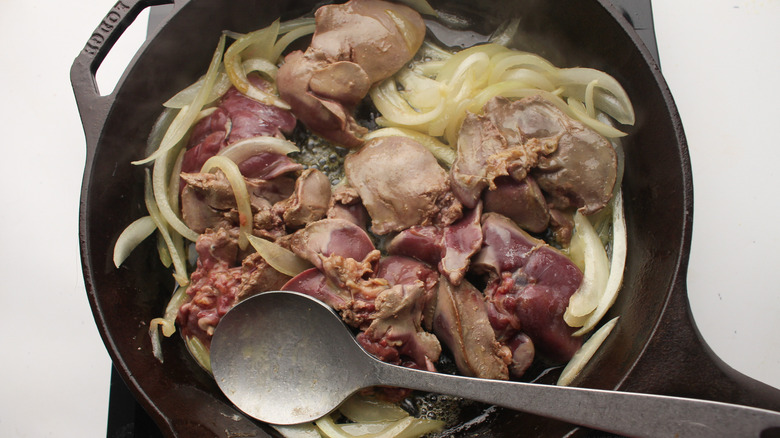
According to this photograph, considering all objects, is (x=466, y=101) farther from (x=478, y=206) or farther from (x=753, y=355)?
(x=753, y=355)

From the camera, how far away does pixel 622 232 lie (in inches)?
85.0

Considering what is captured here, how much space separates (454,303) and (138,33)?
2399mm

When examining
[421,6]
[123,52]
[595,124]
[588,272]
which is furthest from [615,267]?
[123,52]

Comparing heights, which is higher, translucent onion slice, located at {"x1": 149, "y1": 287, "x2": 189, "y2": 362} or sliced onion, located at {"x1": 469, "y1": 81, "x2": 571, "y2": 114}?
sliced onion, located at {"x1": 469, "y1": 81, "x2": 571, "y2": 114}

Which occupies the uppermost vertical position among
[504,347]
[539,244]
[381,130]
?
[381,130]

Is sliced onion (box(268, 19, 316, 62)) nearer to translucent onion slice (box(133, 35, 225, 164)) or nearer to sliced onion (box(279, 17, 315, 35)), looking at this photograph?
sliced onion (box(279, 17, 315, 35))

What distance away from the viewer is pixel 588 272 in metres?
2.07

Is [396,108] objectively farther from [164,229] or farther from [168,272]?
[168,272]

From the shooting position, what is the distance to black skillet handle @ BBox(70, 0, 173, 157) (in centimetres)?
200

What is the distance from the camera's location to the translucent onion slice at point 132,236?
6.91ft

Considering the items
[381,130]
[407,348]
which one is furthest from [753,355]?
[381,130]

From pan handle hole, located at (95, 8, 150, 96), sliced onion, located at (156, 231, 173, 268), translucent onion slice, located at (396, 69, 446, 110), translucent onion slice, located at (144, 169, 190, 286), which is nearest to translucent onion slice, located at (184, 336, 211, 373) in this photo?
translucent onion slice, located at (144, 169, 190, 286)

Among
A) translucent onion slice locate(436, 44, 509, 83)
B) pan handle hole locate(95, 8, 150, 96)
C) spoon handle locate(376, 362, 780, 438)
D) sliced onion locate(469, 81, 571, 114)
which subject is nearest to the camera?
spoon handle locate(376, 362, 780, 438)

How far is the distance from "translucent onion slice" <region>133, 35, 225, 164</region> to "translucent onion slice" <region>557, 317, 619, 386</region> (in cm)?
191
